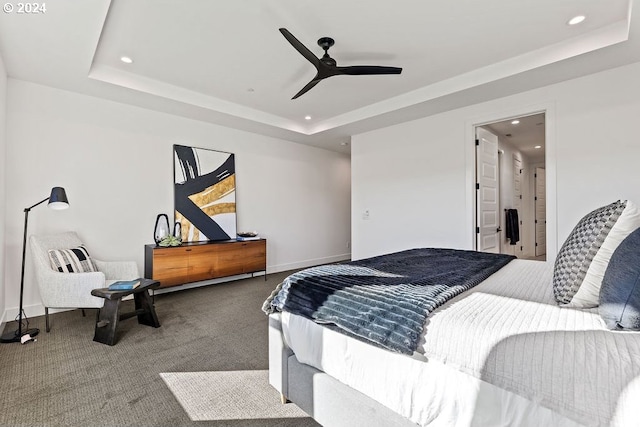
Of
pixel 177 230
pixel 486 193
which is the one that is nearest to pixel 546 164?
pixel 486 193

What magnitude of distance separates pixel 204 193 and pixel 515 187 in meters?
6.24

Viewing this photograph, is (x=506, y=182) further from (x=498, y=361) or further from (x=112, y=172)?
(x=112, y=172)

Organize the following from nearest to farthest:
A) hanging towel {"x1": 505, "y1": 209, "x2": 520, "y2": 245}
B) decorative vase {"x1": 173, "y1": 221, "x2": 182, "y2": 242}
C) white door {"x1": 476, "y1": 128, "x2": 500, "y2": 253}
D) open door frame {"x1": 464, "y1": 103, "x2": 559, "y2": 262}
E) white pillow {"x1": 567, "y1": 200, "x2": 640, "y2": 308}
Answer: white pillow {"x1": 567, "y1": 200, "x2": 640, "y2": 308} < open door frame {"x1": 464, "y1": 103, "x2": 559, "y2": 262} < white door {"x1": 476, "y1": 128, "x2": 500, "y2": 253} < decorative vase {"x1": 173, "y1": 221, "x2": 182, "y2": 242} < hanging towel {"x1": 505, "y1": 209, "x2": 520, "y2": 245}

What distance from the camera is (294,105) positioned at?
4.53m

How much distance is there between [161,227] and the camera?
433 cm

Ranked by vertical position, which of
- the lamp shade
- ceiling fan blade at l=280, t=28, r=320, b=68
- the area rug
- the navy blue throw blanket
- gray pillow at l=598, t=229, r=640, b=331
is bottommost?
the area rug

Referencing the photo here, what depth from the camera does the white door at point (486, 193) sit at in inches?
165

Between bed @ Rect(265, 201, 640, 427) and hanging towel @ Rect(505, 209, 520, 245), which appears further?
hanging towel @ Rect(505, 209, 520, 245)

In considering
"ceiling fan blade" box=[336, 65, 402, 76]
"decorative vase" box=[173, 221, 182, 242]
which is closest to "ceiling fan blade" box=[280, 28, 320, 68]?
"ceiling fan blade" box=[336, 65, 402, 76]

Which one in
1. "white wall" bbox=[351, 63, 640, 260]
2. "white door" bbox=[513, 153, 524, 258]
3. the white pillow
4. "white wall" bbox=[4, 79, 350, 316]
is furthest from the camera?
"white door" bbox=[513, 153, 524, 258]

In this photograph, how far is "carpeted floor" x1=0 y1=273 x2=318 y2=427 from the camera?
5.53 feet

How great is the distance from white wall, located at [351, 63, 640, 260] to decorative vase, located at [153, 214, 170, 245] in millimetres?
3091

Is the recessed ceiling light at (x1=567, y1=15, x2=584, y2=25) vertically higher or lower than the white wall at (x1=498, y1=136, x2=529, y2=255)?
higher

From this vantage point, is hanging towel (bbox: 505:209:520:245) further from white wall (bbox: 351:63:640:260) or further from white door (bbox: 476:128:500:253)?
white wall (bbox: 351:63:640:260)
